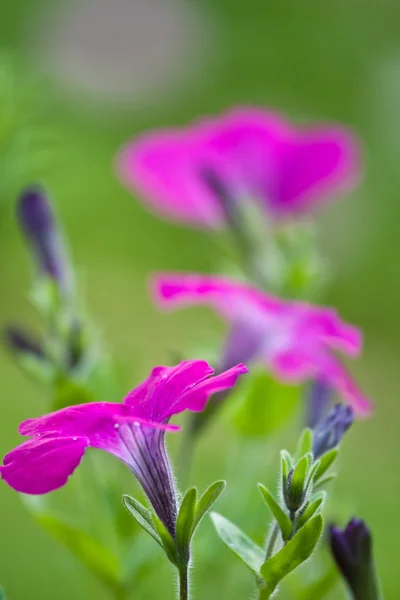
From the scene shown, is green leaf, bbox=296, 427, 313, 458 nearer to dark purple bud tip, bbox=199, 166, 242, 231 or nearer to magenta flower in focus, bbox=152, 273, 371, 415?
magenta flower in focus, bbox=152, 273, 371, 415

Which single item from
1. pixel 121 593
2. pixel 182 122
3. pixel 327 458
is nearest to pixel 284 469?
pixel 327 458

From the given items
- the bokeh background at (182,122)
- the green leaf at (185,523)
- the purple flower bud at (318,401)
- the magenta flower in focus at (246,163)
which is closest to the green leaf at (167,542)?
the green leaf at (185,523)

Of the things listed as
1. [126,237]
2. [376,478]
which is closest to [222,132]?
[376,478]

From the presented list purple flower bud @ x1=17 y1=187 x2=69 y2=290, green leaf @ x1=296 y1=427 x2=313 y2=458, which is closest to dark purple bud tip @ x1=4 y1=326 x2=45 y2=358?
purple flower bud @ x1=17 y1=187 x2=69 y2=290

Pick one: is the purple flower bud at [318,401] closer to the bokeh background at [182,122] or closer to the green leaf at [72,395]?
the green leaf at [72,395]

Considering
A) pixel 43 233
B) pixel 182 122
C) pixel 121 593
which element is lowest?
pixel 121 593

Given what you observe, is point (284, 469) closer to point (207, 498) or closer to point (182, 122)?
point (207, 498)
